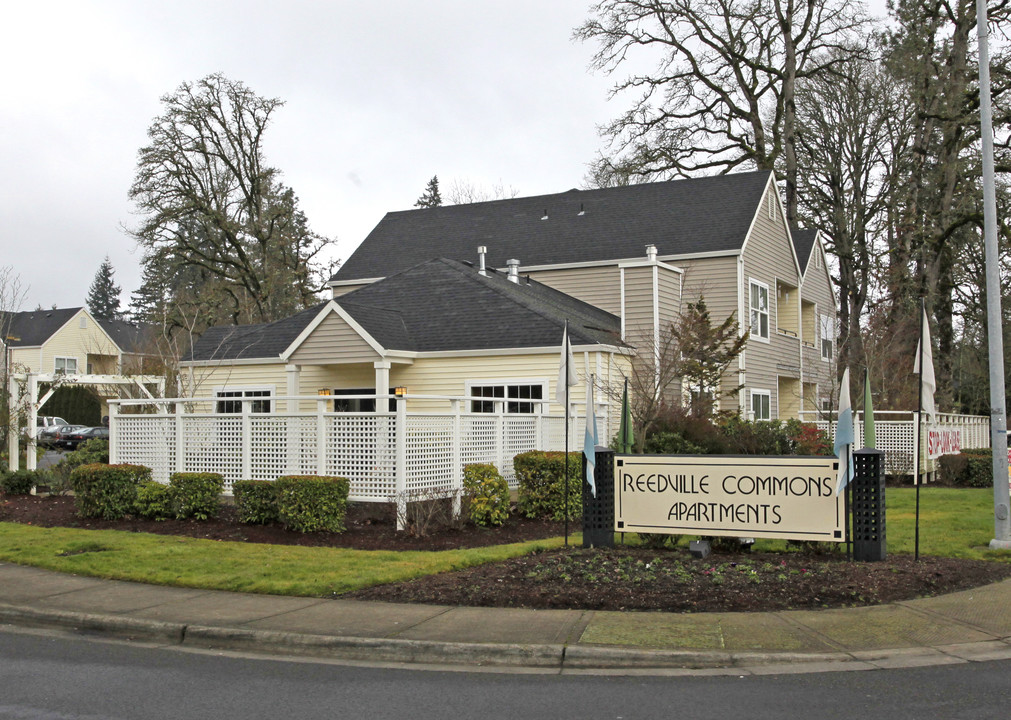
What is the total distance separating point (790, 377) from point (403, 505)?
801 inches

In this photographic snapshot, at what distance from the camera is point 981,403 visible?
43500 mm

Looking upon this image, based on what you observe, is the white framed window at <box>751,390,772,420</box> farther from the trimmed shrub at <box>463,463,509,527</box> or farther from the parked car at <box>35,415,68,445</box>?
the parked car at <box>35,415,68,445</box>

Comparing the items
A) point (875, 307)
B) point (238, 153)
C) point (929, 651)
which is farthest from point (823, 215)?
point (929, 651)

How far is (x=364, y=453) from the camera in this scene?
1389cm

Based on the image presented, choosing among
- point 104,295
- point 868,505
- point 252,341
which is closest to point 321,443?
point 868,505

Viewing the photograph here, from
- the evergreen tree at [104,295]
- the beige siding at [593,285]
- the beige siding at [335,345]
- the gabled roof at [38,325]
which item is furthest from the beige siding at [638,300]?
the evergreen tree at [104,295]

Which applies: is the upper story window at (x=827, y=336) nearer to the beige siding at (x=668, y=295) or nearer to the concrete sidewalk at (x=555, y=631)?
the beige siding at (x=668, y=295)

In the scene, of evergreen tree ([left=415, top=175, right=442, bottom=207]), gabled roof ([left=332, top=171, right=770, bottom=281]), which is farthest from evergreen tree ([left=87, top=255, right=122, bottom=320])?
gabled roof ([left=332, top=171, right=770, bottom=281])

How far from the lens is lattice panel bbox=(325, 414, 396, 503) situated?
13.7 m

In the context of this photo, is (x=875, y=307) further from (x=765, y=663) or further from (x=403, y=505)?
(x=765, y=663)

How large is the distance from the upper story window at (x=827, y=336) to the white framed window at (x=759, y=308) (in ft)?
21.0

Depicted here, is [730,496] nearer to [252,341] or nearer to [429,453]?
[429,453]

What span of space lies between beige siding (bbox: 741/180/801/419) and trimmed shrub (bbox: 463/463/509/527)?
46.7ft

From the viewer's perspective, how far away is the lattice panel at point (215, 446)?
1515cm
